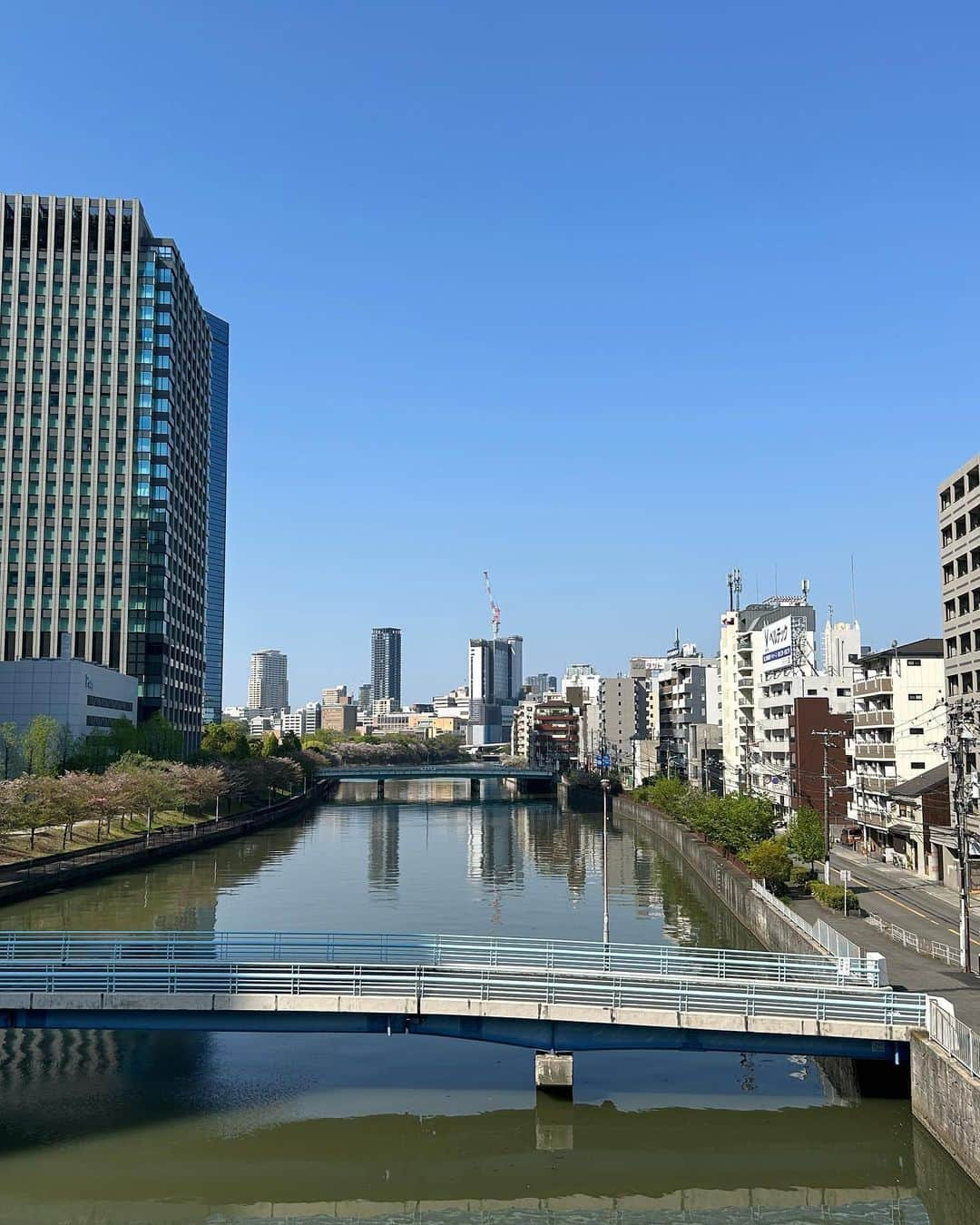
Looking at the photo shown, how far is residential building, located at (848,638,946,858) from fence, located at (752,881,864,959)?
23972mm

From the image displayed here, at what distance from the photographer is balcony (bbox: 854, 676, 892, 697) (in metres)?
81.6

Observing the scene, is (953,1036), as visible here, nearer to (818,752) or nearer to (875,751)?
(875,751)

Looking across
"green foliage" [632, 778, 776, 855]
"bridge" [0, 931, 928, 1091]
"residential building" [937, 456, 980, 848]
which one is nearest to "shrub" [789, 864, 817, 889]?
"green foliage" [632, 778, 776, 855]

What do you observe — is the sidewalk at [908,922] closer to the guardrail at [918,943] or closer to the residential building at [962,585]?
the guardrail at [918,943]

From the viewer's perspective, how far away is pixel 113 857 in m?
81.8

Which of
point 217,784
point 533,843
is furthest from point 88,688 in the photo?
point 533,843

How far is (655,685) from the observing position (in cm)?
18062

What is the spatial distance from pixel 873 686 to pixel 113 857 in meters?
58.6

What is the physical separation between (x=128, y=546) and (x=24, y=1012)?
11643cm

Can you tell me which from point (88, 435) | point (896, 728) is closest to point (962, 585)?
point (896, 728)

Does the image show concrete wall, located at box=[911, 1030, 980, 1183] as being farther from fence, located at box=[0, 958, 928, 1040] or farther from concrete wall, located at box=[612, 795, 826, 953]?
concrete wall, located at box=[612, 795, 826, 953]

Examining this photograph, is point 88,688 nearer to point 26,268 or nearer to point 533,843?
point 533,843

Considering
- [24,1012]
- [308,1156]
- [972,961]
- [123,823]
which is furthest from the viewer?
[123,823]

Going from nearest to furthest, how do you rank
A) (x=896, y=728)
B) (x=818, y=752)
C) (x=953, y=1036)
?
1. (x=953, y=1036)
2. (x=896, y=728)
3. (x=818, y=752)
